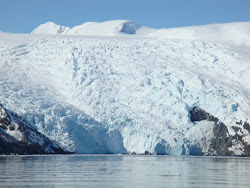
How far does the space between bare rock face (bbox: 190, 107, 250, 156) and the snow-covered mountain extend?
11cm

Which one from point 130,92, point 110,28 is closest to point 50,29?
point 110,28

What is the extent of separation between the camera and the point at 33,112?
142ft

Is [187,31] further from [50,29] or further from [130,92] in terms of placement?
[50,29]

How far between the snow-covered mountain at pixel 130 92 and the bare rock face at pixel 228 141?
0.11m

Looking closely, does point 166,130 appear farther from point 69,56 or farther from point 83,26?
point 83,26

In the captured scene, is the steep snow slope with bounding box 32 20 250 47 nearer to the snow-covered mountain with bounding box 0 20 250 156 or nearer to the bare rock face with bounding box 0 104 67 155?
the snow-covered mountain with bounding box 0 20 250 156

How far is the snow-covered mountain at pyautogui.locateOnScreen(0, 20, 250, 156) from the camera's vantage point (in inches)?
1759

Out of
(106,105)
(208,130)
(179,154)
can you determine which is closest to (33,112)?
(106,105)

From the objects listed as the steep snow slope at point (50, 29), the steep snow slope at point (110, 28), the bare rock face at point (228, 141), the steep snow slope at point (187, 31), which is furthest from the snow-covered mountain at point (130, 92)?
the steep snow slope at point (50, 29)

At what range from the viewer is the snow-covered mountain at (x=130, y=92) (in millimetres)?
44688

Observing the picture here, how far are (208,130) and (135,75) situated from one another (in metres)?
11.4

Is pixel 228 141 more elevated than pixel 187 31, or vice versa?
pixel 187 31

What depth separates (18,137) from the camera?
39.7m

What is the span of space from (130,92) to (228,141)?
493 inches
